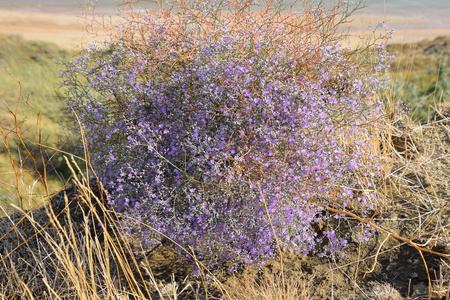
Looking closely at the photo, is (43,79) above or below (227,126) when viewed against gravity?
below

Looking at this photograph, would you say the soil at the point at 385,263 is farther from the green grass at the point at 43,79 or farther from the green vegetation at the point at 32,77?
the green vegetation at the point at 32,77

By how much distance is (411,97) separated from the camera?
771 centimetres

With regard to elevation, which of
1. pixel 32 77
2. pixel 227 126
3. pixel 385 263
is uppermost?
pixel 227 126

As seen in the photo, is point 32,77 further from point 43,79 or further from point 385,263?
point 385,263

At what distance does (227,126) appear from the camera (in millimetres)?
2527

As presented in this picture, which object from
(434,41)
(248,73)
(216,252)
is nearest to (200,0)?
(248,73)

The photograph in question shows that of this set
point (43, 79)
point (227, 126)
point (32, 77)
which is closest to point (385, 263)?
point (227, 126)

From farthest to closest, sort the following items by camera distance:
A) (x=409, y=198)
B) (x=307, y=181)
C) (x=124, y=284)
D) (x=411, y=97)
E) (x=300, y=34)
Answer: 1. (x=411, y=97)
2. (x=409, y=198)
3. (x=300, y=34)
4. (x=124, y=284)
5. (x=307, y=181)

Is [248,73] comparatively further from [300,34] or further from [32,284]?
[32,284]

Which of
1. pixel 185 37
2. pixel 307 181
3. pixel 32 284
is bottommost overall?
pixel 32 284

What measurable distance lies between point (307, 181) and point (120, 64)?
6.08 feet

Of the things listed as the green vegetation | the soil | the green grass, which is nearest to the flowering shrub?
the soil

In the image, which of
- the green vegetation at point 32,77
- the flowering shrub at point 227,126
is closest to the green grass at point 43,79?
the green vegetation at point 32,77

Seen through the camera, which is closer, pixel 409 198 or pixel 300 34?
pixel 300 34
